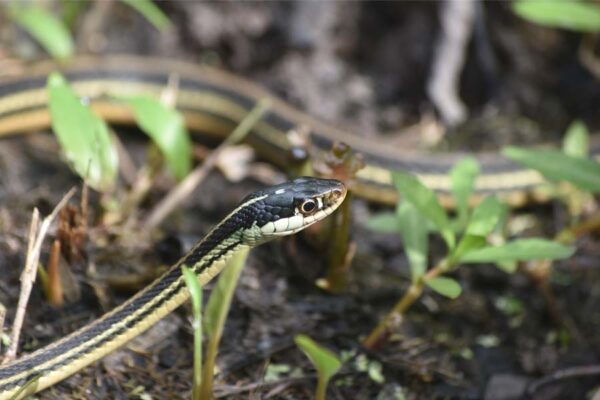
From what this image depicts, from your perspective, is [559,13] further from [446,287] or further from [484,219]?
[446,287]

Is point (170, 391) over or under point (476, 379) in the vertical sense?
over

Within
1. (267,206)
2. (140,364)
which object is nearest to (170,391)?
(140,364)

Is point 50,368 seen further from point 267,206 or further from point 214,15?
point 214,15

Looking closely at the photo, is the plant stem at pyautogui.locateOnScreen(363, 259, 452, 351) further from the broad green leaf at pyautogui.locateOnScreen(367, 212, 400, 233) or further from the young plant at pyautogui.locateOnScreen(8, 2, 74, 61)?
the young plant at pyautogui.locateOnScreen(8, 2, 74, 61)

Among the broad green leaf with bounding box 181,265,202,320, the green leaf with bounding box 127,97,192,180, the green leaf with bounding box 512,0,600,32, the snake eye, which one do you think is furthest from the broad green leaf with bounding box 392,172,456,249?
the green leaf with bounding box 512,0,600,32

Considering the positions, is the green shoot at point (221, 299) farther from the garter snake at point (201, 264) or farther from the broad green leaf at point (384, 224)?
the broad green leaf at point (384, 224)

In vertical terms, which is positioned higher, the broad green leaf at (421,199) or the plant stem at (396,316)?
the broad green leaf at (421,199)

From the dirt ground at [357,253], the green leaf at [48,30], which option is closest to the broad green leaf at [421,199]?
the dirt ground at [357,253]

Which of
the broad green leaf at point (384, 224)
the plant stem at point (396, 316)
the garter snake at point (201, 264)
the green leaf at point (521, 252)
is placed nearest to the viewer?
the garter snake at point (201, 264)

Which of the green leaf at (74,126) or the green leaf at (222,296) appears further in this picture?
the green leaf at (74,126)
